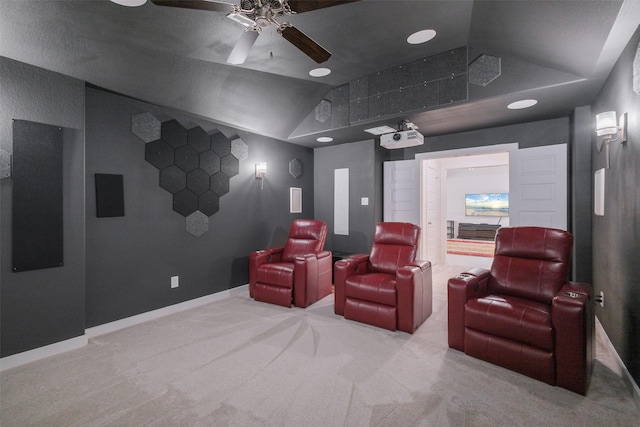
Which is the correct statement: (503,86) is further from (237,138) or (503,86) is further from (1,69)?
(1,69)

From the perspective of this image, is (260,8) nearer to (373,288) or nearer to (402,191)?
(373,288)

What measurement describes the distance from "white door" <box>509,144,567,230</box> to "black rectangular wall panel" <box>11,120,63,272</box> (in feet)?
17.0

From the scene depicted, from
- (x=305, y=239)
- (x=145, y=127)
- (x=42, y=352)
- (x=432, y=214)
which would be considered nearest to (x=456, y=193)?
(x=432, y=214)

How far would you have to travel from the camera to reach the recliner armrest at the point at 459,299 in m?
2.46

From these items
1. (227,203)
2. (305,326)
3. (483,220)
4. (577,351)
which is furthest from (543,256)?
(483,220)

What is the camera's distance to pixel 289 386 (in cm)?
204

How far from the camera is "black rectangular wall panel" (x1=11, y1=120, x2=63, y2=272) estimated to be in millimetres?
2391

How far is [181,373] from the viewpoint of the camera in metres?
2.22

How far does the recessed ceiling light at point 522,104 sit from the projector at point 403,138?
3.45 ft

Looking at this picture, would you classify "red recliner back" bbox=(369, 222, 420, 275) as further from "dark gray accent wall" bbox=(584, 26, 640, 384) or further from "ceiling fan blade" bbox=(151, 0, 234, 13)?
"ceiling fan blade" bbox=(151, 0, 234, 13)

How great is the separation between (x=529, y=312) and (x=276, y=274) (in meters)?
2.65

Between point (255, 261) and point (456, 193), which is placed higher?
point (456, 193)

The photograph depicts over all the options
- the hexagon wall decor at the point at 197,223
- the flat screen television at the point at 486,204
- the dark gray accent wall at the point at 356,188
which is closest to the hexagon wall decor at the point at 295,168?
the dark gray accent wall at the point at 356,188

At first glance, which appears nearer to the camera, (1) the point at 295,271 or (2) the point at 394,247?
(2) the point at 394,247
